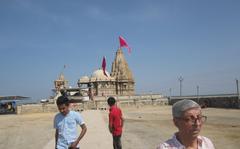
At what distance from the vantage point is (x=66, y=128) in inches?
200

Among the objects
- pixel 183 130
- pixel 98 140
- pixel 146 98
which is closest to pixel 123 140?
pixel 98 140

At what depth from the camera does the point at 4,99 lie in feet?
170

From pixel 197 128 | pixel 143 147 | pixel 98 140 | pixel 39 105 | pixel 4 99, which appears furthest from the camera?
pixel 4 99

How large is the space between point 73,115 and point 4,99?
165ft

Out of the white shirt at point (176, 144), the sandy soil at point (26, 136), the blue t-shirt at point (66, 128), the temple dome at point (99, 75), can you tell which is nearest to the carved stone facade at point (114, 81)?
the temple dome at point (99, 75)

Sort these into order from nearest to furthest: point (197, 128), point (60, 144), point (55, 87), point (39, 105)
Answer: point (197, 128) < point (60, 144) < point (39, 105) < point (55, 87)

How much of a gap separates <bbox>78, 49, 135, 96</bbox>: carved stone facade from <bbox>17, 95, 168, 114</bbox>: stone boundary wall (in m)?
10.6

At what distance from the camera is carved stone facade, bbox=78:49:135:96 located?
74.6 meters

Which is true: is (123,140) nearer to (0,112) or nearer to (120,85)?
(0,112)

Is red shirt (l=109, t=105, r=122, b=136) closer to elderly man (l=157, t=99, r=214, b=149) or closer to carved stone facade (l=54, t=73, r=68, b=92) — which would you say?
elderly man (l=157, t=99, r=214, b=149)

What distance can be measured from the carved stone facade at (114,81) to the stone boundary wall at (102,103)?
10.6 metres

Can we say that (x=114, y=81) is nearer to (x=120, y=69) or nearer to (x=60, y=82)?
(x=120, y=69)

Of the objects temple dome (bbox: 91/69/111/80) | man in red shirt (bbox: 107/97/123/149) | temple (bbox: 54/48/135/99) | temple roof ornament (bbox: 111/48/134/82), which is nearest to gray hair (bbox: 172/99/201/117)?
man in red shirt (bbox: 107/97/123/149)

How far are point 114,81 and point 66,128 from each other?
71855 mm
